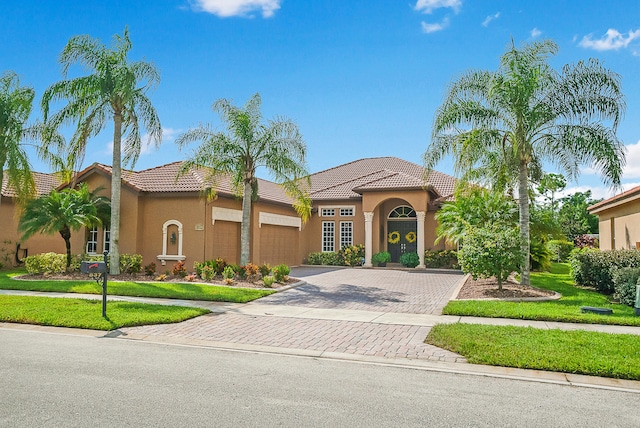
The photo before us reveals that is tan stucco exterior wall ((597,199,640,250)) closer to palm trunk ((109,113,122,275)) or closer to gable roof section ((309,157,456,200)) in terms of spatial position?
gable roof section ((309,157,456,200))

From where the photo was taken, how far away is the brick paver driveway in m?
12.6

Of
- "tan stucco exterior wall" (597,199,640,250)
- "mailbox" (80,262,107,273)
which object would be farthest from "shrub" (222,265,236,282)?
"tan stucco exterior wall" (597,199,640,250)

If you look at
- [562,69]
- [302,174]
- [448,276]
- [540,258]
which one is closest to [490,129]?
[562,69]

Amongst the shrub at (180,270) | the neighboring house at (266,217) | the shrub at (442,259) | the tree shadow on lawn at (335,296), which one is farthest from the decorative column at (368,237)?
the shrub at (180,270)

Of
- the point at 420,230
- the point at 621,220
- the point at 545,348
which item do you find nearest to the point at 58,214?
the point at 420,230

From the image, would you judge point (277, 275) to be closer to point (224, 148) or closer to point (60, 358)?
point (224, 148)

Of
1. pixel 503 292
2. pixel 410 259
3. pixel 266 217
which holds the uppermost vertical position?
pixel 266 217

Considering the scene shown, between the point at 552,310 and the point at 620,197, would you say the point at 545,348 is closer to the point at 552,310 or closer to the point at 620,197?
the point at 552,310

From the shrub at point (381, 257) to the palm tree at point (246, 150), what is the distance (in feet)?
30.9

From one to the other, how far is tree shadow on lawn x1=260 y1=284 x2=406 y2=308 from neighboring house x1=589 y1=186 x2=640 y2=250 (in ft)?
29.4

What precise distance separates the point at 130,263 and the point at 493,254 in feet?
42.2

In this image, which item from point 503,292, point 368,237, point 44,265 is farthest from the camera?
point 368,237

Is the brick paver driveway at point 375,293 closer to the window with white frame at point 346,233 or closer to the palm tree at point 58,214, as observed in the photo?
the window with white frame at point 346,233

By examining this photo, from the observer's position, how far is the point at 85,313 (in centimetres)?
1051
